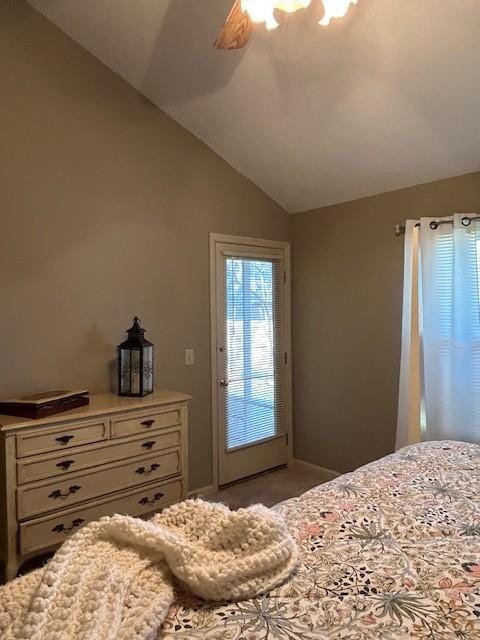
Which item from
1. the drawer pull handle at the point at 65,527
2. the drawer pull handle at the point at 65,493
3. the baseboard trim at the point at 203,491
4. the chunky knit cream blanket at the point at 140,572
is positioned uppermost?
the chunky knit cream blanket at the point at 140,572

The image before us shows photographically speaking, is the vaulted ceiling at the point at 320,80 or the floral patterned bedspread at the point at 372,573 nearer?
the floral patterned bedspread at the point at 372,573

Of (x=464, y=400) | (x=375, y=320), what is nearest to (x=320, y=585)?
(x=464, y=400)

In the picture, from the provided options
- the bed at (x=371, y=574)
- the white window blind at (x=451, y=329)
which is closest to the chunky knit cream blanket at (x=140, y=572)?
the bed at (x=371, y=574)

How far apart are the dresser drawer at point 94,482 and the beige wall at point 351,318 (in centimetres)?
148

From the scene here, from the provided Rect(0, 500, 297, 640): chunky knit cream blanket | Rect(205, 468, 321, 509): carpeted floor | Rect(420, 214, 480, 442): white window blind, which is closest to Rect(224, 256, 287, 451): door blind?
Rect(205, 468, 321, 509): carpeted floor

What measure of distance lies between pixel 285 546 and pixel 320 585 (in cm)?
12

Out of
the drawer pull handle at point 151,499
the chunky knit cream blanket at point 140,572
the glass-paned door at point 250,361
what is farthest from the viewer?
the glass-paned door at point 250,361

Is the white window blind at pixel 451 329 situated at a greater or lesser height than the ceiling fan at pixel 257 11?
lesser

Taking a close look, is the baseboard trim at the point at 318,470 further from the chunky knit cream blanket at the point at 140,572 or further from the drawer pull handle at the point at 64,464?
the chunky knit cream blanket at the point at 140,572

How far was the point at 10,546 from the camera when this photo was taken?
2033 millimetres

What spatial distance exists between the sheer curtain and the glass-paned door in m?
1.14

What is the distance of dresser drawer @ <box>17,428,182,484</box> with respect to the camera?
2.08 m

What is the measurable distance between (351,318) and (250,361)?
35.1 inches

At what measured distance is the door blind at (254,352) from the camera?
3438 mm
